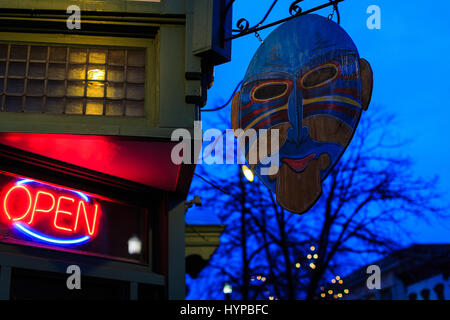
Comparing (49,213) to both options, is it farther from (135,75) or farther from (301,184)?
(301,184)

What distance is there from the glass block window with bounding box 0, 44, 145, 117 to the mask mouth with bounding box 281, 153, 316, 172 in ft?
6.14

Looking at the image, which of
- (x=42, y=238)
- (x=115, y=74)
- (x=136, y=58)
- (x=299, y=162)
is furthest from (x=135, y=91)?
(x=299, y=162)

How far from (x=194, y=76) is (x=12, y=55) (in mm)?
2159

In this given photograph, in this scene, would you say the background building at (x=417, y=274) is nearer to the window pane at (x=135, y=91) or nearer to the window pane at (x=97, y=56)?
the window pane at (x=135, y=91)

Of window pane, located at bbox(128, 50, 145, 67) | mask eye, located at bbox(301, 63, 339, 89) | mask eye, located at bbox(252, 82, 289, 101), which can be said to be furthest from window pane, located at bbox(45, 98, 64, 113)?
mask eye, located at bbox(301, 63, 339, 89)

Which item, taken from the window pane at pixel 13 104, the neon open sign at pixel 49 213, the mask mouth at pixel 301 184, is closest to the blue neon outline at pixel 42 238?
the neon open sign at pixel 49 213

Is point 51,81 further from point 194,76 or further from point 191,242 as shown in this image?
point 191,242

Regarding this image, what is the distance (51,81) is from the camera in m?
6.44

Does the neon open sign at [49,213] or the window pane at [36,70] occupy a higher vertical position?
the window pane at [36,70]

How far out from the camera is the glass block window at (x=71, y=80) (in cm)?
630

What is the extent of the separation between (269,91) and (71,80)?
2.34 metres

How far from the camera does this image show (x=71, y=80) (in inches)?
256
